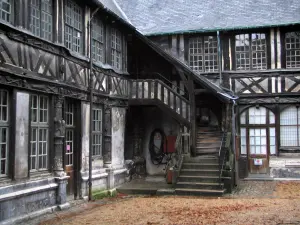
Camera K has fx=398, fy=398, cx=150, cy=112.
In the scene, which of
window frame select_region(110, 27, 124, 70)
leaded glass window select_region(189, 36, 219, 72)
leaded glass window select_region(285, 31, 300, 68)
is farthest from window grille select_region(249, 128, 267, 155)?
window frame select_region(110, 27, 124, 70)

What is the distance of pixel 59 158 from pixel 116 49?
19.4 ft

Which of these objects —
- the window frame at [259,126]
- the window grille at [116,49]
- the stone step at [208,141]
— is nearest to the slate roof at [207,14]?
the window grille at [116,49]

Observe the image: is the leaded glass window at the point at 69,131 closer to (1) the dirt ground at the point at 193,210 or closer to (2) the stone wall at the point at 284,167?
(1) the dirt ground at the point at 193,210

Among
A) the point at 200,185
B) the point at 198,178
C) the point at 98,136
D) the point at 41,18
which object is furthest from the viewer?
the point at 98,136

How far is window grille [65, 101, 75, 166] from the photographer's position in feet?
39.3

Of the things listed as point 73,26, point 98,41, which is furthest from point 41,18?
point 98,41

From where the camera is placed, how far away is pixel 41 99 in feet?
34.3

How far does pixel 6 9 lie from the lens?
9055 mm

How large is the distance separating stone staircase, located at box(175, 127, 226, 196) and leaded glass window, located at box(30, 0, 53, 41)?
6.54m

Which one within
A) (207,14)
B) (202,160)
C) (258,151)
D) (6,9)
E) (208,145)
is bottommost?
(202,160)

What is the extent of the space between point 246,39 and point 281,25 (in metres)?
1.60

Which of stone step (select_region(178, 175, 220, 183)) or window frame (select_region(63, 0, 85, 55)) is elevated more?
window frame (select_region(63, 0, 85, 55))

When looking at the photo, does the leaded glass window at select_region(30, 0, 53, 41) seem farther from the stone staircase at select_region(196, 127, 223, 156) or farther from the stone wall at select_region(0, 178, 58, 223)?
the stone staircase at select_region(196, 127, 223, 156)

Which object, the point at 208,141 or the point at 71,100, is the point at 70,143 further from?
the point at 208,141
